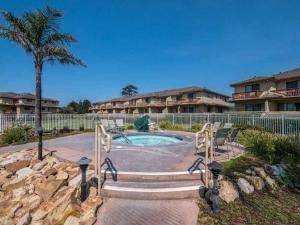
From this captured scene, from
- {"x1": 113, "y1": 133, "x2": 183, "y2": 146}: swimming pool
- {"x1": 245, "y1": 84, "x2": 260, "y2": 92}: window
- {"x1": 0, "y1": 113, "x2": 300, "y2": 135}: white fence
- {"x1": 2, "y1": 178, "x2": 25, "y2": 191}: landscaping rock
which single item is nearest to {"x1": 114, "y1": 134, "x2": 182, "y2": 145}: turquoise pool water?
{"x1": 113, "y1": 133, "x2": 183, "y2": 146}: swimming pool

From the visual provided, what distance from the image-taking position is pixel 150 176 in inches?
207

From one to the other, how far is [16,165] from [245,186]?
8030mm

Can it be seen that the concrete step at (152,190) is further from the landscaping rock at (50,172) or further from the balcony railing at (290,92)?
the balcony railing at (290,92)

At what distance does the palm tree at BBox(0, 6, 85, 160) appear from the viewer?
516 inches

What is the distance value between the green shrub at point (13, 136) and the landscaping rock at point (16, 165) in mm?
4939

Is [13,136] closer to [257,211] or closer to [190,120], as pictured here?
[257,211]

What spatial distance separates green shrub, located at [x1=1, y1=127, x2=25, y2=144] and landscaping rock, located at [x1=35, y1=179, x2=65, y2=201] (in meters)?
7.54

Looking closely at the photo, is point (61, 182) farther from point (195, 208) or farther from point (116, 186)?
point (195, 208)

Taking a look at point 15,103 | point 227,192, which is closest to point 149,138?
point 227,192

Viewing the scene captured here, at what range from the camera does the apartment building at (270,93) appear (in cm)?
2698

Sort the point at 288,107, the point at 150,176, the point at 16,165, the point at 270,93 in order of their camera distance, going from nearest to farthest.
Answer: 1. the point at 150,176
2. the point at 16,165
3. the point at 288,107
4. the point at 270,93

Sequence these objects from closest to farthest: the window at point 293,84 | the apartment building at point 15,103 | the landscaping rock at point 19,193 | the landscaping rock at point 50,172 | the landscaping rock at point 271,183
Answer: the landscaping rock at point 19,193
the landscaping rock at point 271,183
the landscaping rock at point 50,172
the window at point 293,84
the apartment building at point 15,103

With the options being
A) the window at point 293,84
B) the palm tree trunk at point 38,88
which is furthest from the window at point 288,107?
the palm tree trunk at point 38,88

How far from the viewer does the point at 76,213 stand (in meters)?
4.00
